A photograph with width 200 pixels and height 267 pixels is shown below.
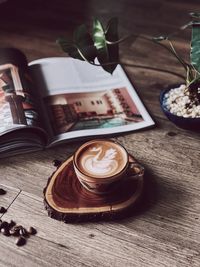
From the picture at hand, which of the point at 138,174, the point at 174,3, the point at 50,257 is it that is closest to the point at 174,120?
the point at 138,174

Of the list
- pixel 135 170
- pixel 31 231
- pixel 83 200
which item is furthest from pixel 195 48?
pixel 31 231

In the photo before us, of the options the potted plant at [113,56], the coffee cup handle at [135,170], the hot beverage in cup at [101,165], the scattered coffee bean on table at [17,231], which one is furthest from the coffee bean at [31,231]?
the potted plant at [113,56]

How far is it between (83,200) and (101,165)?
85mm

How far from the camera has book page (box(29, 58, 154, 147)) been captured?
1.08 metres

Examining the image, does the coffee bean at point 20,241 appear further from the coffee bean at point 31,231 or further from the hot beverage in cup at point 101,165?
the hot beverage in cup at point 101,165

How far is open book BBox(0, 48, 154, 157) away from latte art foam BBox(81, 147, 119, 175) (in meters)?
0.18

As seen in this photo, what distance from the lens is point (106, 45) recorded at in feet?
3.25

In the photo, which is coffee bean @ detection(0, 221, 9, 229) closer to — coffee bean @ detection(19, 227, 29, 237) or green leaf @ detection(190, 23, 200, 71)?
coffee bean @ detection(19, 227, 29, 237)

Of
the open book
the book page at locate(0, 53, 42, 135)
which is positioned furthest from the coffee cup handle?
the book page at locate(0, 53, 42, 135)

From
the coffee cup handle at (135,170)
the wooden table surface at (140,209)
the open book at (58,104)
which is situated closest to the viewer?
the wooden table surface at (140,209)

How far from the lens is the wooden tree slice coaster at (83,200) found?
0.84 m

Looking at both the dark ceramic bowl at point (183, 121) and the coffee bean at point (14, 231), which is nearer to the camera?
the coffee bean at point (14, 231)

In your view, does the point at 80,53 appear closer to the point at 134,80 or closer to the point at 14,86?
the point at 14,86

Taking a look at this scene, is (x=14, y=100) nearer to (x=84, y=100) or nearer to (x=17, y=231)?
(x=84, y=100)
